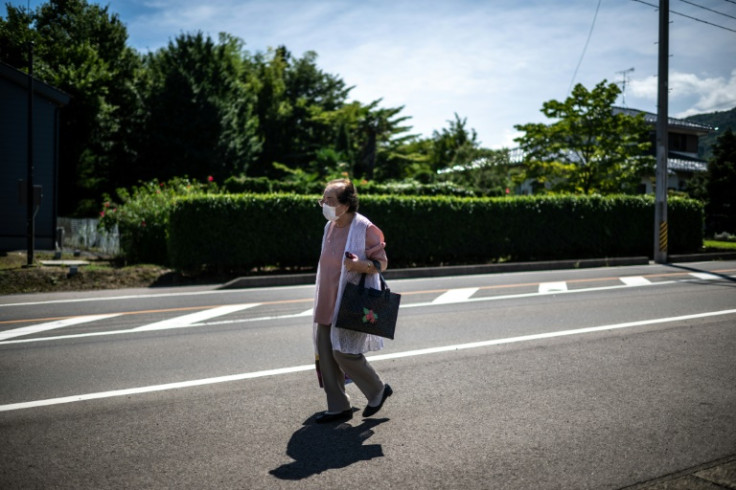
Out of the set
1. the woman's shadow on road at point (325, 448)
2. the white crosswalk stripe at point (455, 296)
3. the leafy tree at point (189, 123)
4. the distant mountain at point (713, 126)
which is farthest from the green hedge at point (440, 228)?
the leafy tree at point (189, 123)

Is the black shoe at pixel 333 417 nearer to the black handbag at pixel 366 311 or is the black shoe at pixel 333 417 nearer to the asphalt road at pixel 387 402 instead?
the asphalt road at pixel 387 402

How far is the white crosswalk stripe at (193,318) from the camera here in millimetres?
8078

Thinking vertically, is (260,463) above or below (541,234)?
below

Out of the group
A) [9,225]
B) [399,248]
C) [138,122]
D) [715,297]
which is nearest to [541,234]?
[399,248]

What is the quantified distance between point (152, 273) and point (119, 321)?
18.5 ft

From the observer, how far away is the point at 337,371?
4.52 metres

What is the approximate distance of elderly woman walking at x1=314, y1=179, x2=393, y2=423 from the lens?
436cm

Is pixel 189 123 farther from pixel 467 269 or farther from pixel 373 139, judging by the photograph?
pixel 467 269

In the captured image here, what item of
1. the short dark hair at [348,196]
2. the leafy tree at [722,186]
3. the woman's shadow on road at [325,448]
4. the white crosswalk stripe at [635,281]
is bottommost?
the woman's shadow on road at [325,448]

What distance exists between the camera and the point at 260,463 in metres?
3.61

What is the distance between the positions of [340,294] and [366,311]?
0.25 meters

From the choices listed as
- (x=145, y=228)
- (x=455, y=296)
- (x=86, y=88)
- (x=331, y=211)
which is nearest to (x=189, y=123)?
(x=86, y=88)

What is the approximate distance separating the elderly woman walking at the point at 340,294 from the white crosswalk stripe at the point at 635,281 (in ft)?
34.9

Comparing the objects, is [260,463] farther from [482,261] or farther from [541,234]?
[541,234]
